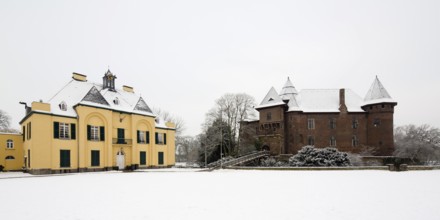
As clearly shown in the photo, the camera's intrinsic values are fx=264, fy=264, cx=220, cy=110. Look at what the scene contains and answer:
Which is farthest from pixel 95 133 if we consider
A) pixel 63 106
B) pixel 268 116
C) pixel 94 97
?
pixel 268 116

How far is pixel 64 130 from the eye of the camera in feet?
87.1

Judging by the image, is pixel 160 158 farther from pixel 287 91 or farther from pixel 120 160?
pixel 287 91

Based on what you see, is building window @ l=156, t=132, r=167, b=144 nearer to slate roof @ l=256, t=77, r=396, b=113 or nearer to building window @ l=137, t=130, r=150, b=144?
building window @ l=137, t=130, r=150, b=144

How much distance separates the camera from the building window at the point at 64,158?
2581cm

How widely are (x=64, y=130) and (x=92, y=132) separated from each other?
274 cm

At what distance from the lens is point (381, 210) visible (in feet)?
26.9

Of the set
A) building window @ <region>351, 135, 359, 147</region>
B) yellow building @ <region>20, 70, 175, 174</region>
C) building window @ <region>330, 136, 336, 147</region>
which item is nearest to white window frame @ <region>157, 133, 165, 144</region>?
yellow building @ <region>20, 70, 175, 174</region>

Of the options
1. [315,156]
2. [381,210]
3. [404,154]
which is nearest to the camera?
[381,210]

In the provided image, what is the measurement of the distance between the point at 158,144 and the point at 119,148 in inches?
219

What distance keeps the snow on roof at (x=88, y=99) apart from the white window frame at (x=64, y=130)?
41.3 inches

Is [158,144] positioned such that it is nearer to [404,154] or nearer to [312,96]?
[312,96]

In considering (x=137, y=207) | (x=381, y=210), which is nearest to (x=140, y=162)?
(x=137, y=207)

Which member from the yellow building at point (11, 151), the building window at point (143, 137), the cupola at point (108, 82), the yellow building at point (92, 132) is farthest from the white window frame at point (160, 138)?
the yellow building at point (11, 151)

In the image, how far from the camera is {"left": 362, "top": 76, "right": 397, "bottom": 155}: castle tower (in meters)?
39.7
